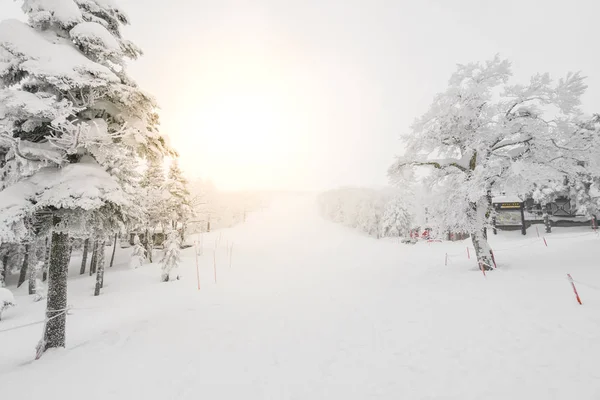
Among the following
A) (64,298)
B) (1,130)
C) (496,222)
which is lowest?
(64,298)

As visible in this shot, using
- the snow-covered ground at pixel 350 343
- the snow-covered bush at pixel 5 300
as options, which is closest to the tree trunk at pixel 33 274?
the snow-covered bush at pixel 5 300

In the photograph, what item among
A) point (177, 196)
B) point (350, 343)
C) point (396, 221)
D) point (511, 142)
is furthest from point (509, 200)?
point (177, 196)

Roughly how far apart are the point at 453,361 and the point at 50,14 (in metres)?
14.0

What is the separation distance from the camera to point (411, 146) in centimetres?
1444

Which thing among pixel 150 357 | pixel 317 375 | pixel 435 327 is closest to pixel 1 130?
pixel 150 357

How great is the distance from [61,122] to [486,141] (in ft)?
53.5

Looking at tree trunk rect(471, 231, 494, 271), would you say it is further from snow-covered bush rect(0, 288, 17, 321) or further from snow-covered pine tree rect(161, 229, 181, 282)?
snow-covered bush rect(0, 288, 17, 321)

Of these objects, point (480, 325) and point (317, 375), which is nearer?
point (317, 375)

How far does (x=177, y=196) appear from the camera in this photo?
Result: 91.4 ft

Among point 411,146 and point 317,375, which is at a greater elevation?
point 411,146

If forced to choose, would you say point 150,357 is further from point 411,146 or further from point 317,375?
point 411,146

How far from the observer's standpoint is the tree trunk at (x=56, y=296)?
7621 millimetres

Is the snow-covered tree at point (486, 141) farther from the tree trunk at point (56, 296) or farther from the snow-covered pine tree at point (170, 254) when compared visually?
the snow-covered pine tree at point (170, 254)

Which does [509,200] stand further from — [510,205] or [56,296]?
[56,296]
